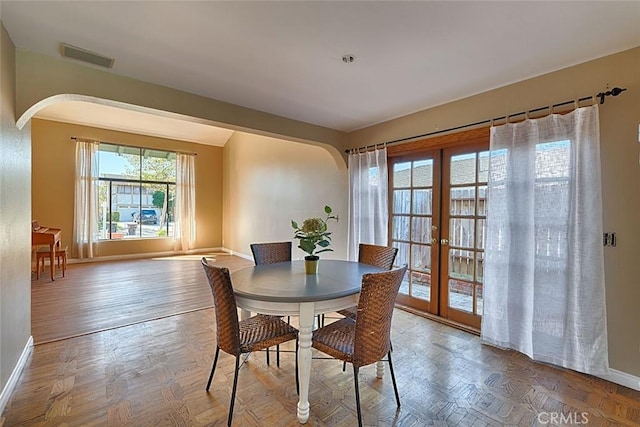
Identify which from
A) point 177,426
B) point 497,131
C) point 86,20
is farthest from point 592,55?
point 177,426

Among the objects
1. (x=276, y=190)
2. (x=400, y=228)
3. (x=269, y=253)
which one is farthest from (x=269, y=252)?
(x=276, y=190)

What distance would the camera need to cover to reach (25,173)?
237 cm

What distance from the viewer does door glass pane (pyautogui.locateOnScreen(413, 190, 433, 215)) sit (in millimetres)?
3422

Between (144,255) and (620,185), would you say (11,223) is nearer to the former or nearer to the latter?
(620,185)

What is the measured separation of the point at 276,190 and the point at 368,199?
9.18ft

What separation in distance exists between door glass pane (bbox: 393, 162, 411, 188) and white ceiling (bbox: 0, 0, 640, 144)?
1035 mm

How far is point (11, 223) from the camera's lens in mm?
2016

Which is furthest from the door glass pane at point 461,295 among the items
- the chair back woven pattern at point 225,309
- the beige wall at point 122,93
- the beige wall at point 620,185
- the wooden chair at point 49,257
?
the wooden chair at point 49,257

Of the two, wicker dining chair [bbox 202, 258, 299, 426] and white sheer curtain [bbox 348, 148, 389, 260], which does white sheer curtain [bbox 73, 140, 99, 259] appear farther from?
wicker dining chair [bbox 202, 258, 299, 426]

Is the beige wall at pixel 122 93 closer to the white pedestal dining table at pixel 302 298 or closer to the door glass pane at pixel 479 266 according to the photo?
the white pedestal dining table at pixel 302 298

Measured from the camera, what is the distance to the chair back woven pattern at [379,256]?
2.57 m

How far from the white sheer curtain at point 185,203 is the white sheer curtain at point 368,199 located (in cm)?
523

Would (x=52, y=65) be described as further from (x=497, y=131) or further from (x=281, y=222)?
(x=281, y=222)

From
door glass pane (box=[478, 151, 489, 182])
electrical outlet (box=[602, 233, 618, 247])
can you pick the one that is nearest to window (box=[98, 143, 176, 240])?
door glass pane (box=[478, 151, 489, 182])
